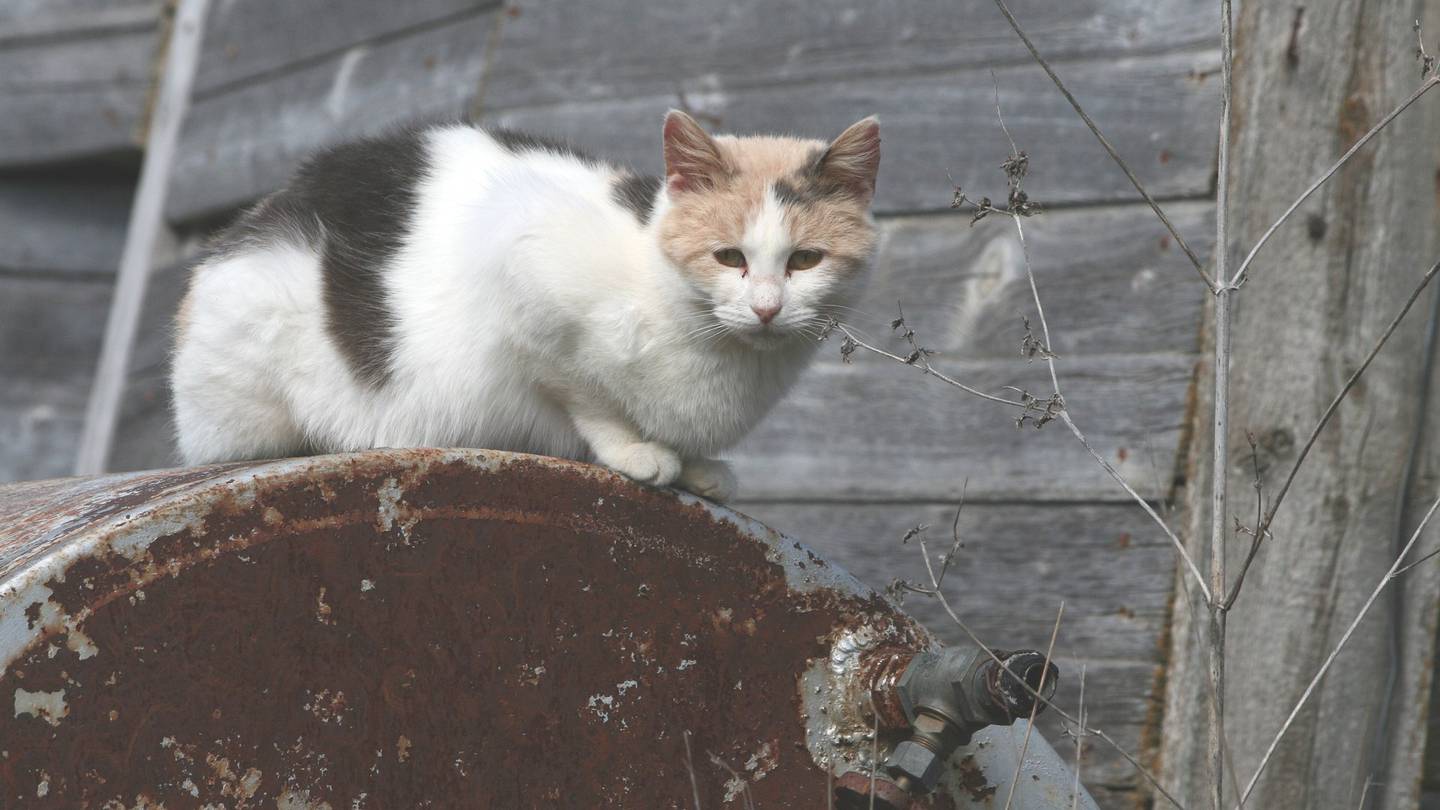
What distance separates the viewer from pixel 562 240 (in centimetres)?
206

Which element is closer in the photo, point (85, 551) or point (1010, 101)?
point (85, 551)

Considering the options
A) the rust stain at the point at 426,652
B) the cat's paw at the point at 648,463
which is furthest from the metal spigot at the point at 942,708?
the cat's paw at the point at 648,463

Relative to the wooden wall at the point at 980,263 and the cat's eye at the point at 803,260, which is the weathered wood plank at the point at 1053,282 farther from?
the cat's eye at the point at 803,260

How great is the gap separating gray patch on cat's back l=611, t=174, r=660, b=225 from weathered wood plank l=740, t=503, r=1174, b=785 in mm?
803

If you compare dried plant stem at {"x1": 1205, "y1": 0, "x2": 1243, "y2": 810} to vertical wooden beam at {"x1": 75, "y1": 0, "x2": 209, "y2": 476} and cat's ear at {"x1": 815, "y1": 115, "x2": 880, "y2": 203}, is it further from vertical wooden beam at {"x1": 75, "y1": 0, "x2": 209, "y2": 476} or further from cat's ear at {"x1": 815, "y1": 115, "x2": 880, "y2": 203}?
vertical wooden beam at {"x1": 75, "y1": 0, "x2": 209, "y2": 476}

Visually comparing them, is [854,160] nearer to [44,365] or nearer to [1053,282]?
[1053,282]

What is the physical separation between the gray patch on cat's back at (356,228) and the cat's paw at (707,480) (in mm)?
542

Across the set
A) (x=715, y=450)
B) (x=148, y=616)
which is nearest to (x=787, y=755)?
(x=715, y=450)

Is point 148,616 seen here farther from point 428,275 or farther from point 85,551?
point 428,275

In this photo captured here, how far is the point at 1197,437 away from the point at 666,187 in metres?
1.28

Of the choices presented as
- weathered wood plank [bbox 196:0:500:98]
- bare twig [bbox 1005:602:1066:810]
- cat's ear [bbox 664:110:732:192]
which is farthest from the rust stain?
weathered wood plank [bbox 196:0:500:98]

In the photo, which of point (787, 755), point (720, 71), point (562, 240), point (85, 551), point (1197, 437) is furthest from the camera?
point (720, 71)

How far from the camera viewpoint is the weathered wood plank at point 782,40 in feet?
9.70

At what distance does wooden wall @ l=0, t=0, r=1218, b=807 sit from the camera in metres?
2.81
